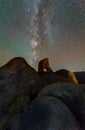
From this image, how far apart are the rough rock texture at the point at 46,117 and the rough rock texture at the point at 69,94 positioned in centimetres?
37

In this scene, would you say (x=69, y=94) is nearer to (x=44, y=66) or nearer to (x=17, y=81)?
(x=17, y=81)

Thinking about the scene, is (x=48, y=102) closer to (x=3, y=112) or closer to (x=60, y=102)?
(x=60, y=102)

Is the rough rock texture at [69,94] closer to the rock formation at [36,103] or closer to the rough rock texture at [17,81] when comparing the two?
the rock formation at [36,103]

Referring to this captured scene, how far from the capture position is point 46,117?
27.3 ft

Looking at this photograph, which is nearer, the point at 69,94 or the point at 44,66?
the point at 69,94

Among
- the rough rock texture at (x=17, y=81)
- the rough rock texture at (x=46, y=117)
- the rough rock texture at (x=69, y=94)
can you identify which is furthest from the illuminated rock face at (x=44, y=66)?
the rough rock texture at (x=46, y=117)

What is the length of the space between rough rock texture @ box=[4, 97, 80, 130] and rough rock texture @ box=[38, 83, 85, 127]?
366 mm

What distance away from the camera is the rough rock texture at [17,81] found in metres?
10.8

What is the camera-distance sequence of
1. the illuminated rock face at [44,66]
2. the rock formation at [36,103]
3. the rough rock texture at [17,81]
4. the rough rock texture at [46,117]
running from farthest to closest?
the illuminated rock face at [44,66], the rough rock texture at [17,81], the rock formation at [36,103], the rough rock texture at [46,117]

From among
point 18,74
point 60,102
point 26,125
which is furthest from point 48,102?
point 18,74

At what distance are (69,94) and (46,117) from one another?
1282 mm

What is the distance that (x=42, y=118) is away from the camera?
330 inches

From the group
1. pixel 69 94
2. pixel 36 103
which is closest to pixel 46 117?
pixel 36 103

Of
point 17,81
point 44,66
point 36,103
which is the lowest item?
point 44,66
